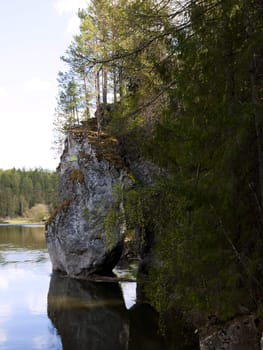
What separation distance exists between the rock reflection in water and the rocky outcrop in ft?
17.1

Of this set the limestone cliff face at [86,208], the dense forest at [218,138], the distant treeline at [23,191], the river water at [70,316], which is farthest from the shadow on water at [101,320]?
the distant treeline at [23,191]

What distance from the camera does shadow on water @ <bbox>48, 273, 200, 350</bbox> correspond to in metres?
12.0

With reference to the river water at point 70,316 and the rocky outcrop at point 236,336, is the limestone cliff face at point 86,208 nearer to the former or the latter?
the river water at point 70,316

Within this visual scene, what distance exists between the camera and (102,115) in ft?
84.6

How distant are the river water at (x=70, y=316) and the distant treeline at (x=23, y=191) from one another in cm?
7106

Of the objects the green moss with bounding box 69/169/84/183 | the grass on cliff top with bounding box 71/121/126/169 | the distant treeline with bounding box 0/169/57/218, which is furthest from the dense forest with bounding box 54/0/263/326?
the distant treeline with bounding box 0/169/57/218

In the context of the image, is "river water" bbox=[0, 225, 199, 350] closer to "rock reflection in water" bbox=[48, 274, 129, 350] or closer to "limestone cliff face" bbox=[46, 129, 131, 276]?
"rock reflection in water" bbox=[48, 274, 129, 350]

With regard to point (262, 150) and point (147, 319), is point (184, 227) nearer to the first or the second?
point (262, 150)

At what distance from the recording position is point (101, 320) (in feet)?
48.2

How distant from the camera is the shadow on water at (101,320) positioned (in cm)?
1203

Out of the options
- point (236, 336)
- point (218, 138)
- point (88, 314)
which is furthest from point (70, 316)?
point (218, 138)

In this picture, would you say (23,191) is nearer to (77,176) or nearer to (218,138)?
(77,176)

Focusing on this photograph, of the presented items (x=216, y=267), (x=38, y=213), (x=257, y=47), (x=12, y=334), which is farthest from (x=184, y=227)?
(x=38, y=213)

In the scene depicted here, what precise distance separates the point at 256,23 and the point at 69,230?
18494 millimetres
